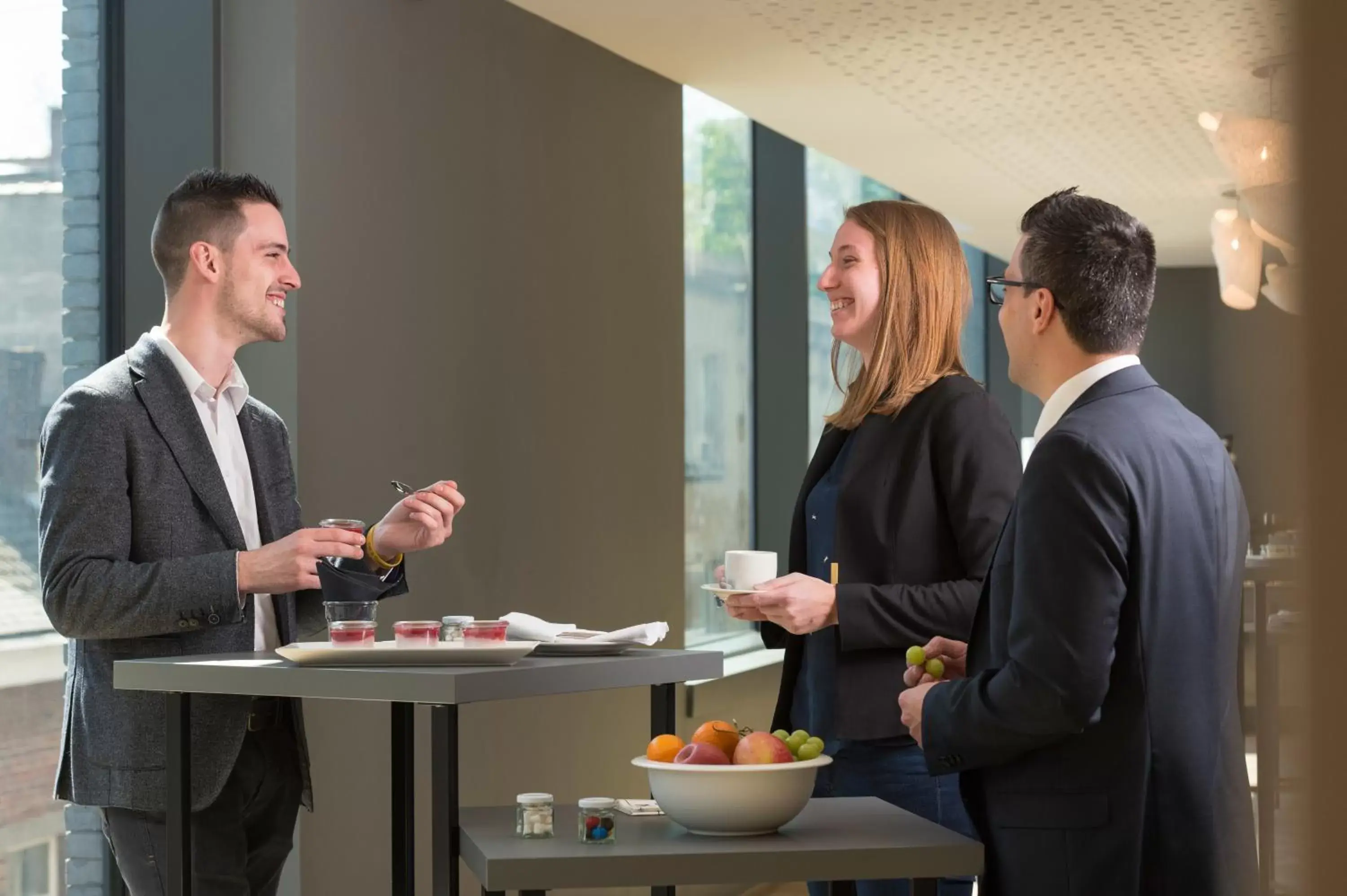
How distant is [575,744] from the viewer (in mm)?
4344

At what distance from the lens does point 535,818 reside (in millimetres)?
1583

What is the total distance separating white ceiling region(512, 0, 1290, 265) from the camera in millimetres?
4234

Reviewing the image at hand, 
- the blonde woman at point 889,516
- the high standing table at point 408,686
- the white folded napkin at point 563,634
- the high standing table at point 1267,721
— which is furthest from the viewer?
the blonde woman at point 889,516

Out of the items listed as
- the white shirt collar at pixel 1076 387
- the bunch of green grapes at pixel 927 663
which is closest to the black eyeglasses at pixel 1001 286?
the white shirt collar at pixel 1076 387

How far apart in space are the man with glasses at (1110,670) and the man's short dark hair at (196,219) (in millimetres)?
1505

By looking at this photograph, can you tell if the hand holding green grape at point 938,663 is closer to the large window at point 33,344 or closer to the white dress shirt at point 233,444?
the white dress shirt at point 233,444

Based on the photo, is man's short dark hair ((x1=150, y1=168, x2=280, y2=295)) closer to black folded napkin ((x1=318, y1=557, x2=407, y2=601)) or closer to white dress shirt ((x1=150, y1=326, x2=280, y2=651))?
white dress shirt ((x1=150, y1=326, x2=280, y2=651))

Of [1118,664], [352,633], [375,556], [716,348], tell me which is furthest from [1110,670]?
[716,348]

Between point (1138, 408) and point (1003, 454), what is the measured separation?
2.07ft

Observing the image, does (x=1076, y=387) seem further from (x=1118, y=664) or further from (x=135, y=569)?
(x=135, y=569)

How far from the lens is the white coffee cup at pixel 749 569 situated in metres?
2.28

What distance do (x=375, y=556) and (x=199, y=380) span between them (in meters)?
0.43

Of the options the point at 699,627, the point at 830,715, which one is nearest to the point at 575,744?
the point at 699,627

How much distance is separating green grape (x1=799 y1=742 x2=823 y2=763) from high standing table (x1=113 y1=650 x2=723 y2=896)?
254 mm
